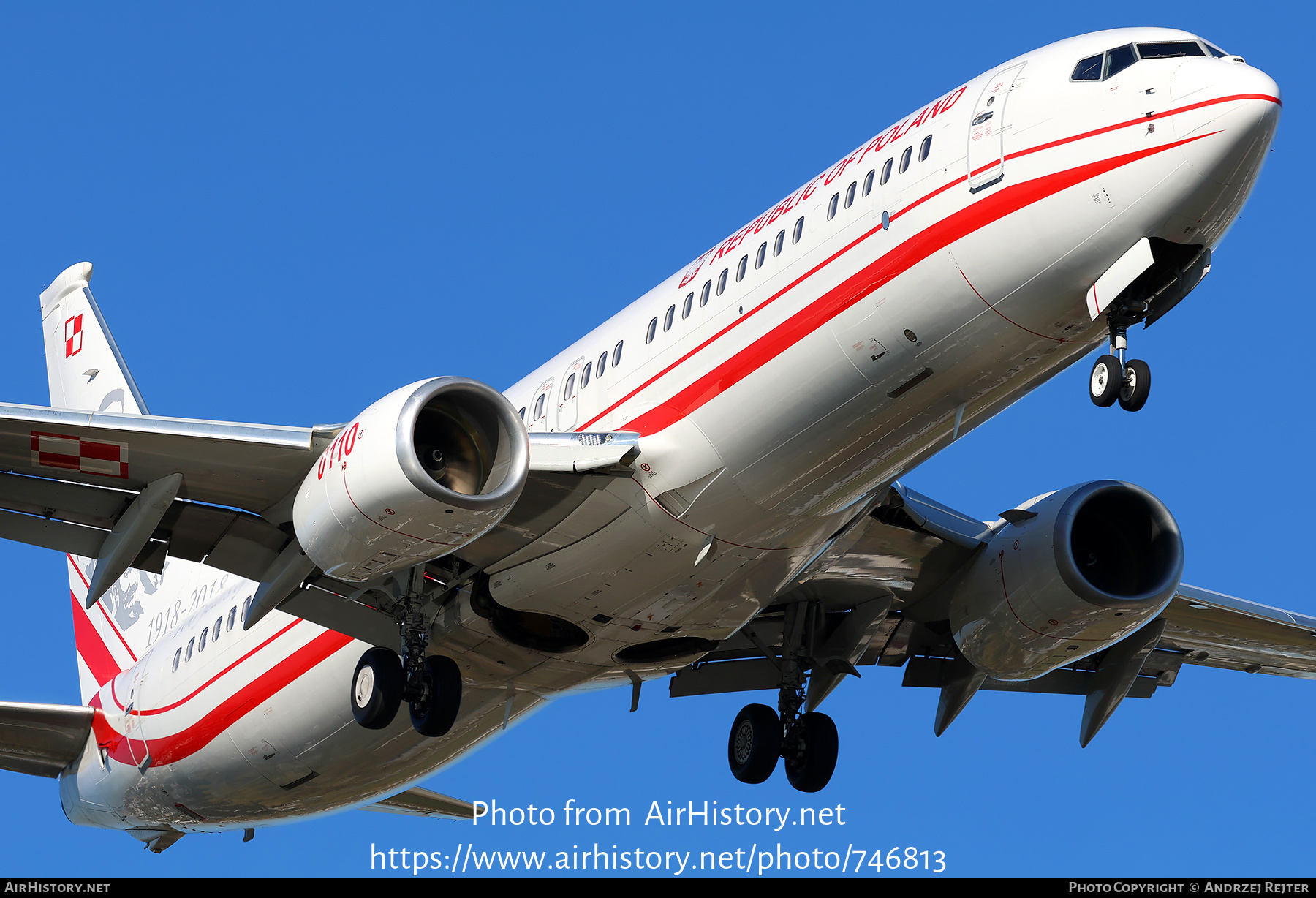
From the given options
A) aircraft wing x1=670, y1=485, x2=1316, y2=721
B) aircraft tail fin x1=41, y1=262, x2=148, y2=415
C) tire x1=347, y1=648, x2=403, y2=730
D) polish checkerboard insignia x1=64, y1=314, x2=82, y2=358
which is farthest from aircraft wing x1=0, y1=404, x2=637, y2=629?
polish checkerboard insignia x1=64, y1=314, x2=82, y2=358

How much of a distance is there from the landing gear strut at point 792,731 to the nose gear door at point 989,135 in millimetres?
8303

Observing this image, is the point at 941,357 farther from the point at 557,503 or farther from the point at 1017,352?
the point at 557,503

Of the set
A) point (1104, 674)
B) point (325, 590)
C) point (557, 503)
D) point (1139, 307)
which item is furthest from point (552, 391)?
point (1104, 674)

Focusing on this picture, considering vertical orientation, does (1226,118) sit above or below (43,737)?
above

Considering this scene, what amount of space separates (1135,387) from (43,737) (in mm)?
17561

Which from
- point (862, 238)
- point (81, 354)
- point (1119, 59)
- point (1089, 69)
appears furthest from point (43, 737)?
point (1119, 59)

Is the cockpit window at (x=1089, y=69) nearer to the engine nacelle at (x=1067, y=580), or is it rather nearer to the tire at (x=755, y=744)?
the engine nacelle at (x=1067, y=580)

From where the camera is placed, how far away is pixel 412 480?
1569 cm

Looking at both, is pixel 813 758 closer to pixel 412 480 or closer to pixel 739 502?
pixel 739 502

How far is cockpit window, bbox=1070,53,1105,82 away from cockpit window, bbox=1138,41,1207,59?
14.9 inches

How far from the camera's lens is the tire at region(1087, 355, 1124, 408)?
14.6 m

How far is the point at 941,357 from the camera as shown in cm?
1562

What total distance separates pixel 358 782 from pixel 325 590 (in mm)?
4077

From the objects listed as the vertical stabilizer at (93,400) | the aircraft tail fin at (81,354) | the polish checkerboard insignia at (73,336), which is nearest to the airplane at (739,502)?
the vertical stabilizer at (93,400)
